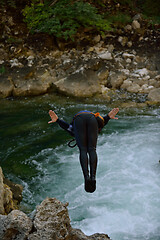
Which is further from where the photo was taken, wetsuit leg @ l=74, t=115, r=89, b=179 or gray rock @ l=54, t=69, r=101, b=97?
gray rock @ l=54, t=69, r=101, b=97

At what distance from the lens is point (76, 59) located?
12.6 m

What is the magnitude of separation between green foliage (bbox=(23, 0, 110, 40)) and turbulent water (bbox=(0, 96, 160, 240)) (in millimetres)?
4691

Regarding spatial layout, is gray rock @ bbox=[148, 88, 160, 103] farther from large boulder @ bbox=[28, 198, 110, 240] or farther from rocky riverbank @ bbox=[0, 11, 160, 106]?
large boulder @ bbox=[28, 198, 110, 240]

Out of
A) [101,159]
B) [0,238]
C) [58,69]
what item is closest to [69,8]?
[58,69]

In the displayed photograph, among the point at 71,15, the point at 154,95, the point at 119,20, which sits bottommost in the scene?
the point at 154,95

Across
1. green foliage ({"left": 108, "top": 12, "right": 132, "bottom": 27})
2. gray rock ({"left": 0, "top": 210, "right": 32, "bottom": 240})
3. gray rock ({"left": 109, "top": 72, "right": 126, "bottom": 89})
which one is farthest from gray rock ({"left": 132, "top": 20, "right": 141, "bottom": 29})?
gray rock ({"left": 0, "top": 210, "right": 32, "bottom": 240})

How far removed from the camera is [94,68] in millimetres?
11914

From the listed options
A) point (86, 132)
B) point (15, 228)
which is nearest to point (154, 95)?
point (86, 132)

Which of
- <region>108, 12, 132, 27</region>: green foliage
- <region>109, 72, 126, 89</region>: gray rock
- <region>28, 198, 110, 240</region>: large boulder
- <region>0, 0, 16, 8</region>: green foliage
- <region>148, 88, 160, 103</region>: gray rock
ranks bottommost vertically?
<region>148, 88, 160, 103</region>: gray rock

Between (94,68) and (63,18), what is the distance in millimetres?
3395

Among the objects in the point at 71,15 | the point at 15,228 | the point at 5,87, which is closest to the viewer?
the point at 15,228

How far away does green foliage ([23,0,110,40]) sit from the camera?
12.7 m

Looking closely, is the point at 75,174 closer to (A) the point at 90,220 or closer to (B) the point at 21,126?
(A) the point at 90,220

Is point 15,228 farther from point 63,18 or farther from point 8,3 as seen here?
point 8,3
